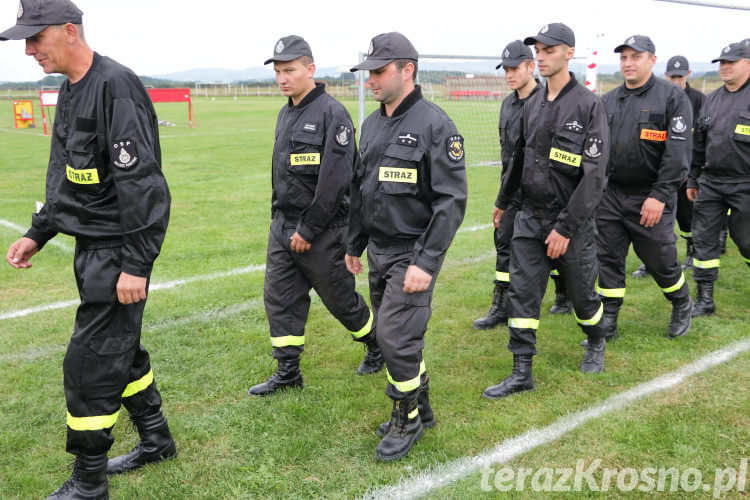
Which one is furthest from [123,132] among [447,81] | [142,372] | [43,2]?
[447,81]

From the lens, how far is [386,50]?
315 cm

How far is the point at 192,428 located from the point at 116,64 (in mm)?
2164

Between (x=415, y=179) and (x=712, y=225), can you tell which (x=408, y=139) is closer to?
(x=415, y=179)

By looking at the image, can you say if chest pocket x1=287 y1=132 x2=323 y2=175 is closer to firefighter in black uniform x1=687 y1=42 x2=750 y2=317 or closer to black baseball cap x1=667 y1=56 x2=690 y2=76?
firefighter in black uniform x1=687 y1=42 x2=750 y2=317

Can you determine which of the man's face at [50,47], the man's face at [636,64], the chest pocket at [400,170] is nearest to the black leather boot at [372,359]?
the chest pocket at [400,170]

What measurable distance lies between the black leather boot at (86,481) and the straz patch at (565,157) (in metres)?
3.23

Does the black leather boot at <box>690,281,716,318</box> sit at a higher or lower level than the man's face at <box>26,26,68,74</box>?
lower

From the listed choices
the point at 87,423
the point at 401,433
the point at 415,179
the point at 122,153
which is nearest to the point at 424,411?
the point at 401,433

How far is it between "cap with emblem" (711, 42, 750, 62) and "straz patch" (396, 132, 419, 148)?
3787mm

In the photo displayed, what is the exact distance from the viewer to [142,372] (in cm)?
318

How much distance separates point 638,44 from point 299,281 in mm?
3237

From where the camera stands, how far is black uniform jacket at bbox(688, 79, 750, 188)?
17.2 ft

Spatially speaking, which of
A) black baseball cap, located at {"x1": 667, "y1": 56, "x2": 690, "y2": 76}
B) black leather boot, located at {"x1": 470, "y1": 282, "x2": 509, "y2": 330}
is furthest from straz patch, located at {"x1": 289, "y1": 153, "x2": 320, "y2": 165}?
black baseball cap, located at {"x1": 667, "y1": 56, "x2": 690, "y2": 76}

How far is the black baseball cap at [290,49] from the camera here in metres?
3.72
